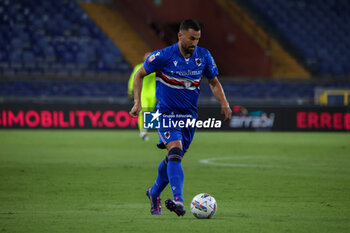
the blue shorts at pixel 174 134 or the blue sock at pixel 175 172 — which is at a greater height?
the blue shorts at pixel 174 134

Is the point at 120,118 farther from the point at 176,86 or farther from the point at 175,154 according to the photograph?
the point at 175,154

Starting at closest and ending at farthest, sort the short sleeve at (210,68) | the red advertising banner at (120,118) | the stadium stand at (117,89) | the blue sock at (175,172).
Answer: the blue sock at (175,172) → the short sleeve at (210,68) → the red advertising banner at (120,118) → the stadium stand at (117,89)

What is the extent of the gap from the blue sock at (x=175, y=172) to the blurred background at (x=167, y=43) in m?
16.3

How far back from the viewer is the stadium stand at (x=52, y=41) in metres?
27.6

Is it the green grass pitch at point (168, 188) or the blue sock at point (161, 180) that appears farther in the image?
the blue sock at point (161, 180)

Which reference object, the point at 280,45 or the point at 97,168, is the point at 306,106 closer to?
the point at 280,45

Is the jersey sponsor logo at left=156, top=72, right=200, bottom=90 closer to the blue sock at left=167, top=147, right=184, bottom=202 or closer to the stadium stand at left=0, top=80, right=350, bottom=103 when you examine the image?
the blue sock at left=167, top=147, right=184, bottom=202

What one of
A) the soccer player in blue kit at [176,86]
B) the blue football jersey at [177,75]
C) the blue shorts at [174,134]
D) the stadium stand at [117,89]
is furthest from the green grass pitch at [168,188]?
the stadium stand at [117,89]

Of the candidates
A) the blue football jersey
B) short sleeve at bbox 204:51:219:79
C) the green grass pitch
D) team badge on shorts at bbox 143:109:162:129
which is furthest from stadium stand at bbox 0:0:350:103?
team badge on shorts at bbox 143:109:162:129

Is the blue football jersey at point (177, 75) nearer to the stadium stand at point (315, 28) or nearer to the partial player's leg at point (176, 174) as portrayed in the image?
the partial player's leg at point (176, 174)

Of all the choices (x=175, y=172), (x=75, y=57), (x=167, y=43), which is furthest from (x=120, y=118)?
(x=175, y=172)

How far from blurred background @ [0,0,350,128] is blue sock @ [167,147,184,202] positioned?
53.5ft

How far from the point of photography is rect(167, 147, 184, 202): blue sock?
6.50 metres

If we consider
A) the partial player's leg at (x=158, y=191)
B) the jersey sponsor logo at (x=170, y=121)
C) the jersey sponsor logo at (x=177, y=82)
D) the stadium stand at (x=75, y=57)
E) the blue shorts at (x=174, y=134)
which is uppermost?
the jersey sponsor logo at (x=177, y=82)
